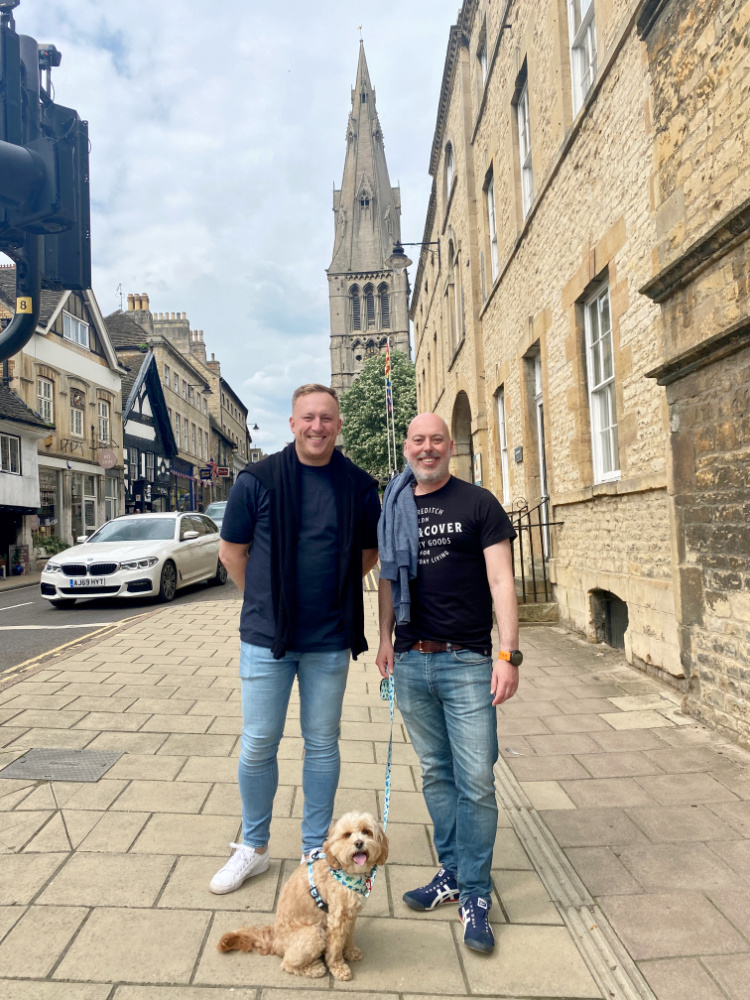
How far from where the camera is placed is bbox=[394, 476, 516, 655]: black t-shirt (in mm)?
2705

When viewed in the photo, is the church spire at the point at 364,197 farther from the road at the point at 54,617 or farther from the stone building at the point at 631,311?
the road at the point at 54,617

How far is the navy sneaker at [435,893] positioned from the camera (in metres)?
2.76

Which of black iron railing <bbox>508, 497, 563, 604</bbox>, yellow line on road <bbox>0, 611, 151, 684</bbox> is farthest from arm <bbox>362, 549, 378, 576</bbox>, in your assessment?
black iron railing <bbox>508, 497, 563, 604</bbox>

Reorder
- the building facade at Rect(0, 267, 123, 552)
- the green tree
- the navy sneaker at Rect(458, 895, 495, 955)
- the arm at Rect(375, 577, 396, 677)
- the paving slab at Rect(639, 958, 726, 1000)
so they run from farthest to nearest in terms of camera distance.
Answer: the green tree, the building facade at Rect(0, 267, 123, 552), the arm at Rect(375, 577, 396, 677), the navy sneaker at Rect(458, 895, 495, 955), the paving slab at Rect(639, 958, 726, 1000)

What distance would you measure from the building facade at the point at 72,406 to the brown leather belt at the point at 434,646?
81.8 feet

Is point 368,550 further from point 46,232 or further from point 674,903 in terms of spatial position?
point 46,232

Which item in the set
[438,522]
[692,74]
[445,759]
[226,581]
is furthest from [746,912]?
[226,581]

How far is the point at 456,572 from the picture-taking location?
273 cm

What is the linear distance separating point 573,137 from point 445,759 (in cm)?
792

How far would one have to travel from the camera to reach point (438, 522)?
9.05ft

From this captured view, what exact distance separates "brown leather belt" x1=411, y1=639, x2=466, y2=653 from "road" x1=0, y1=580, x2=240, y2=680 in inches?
218

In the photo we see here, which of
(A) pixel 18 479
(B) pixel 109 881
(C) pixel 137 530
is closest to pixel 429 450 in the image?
(B) pixel 109 881

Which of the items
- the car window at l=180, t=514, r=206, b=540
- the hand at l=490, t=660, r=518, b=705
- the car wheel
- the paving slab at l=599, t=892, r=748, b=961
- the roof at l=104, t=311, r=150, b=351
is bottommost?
the paving slab at l=599, t=892, r=748, b=961

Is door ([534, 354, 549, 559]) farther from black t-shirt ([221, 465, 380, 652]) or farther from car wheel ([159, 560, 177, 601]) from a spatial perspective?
black t-shirt ([221, 465, 380, 652])
